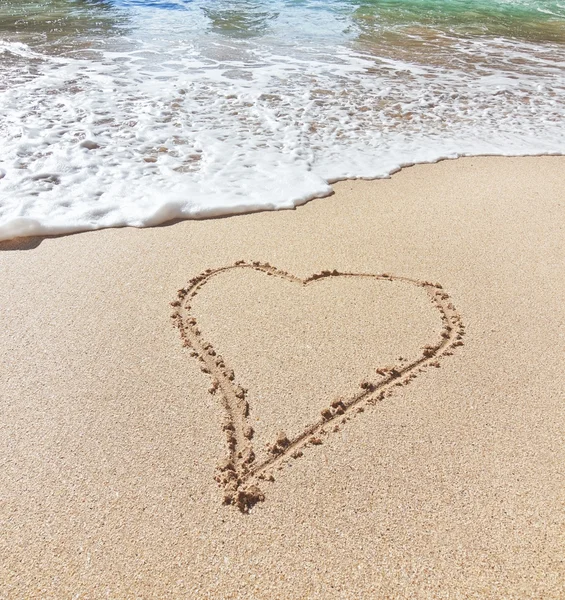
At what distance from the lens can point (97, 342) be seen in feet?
7.02

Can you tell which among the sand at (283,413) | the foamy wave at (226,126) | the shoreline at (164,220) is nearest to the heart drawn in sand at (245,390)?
the sand at (283,413)

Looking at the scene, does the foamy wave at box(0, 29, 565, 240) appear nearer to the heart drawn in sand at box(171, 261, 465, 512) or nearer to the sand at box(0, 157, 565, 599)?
the sand at box(0, 157, 565, 599)

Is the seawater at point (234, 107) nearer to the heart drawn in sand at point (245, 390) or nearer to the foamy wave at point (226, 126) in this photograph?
the foamy wave at point (226, 126)

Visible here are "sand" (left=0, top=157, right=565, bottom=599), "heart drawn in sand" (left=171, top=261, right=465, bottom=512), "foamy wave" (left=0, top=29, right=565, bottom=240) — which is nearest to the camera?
"sand" (left=0, top=157, right=565, bottom=599)

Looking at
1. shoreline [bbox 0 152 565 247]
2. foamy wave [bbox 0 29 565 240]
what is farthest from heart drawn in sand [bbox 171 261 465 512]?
foamy wave [bbox 0 29 565 240]

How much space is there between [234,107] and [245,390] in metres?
3.69

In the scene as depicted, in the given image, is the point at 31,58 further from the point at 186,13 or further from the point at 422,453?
the point at 422,453

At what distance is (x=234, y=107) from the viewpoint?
4910mm

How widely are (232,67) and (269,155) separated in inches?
113

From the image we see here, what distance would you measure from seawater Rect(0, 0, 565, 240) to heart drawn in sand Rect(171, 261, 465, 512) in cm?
89

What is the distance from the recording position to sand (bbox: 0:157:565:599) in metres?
1.43

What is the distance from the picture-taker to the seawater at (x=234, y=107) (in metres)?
3.36

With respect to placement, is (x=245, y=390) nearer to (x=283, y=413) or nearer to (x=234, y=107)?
(x=283, y=413)

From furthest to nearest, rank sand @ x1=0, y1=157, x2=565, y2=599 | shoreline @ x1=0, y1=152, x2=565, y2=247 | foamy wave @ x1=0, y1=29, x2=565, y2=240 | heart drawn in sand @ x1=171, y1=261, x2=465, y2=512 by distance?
1. foamy wave @ x1=0, y1=29, x2=565, y2=240
2. shoreline @ x1=0, y1=152, x2=565, y2=247
3. heart drawn in sand @ x1=171, y1=261, x2=465, y2=512
4. sand @ x1=0, y1=157, x2=565, y2=599
